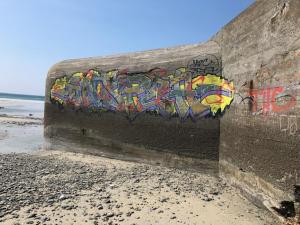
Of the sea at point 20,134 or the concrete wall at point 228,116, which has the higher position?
the concrete wall at point 228,116

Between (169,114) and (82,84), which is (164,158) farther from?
(82,84)

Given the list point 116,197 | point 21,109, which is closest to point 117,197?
point 116,197

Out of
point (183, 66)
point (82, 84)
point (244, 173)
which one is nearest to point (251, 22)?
point (183, 66)

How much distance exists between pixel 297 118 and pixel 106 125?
22.7 ft

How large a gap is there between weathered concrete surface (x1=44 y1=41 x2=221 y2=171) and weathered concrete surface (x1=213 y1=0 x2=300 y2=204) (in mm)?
673

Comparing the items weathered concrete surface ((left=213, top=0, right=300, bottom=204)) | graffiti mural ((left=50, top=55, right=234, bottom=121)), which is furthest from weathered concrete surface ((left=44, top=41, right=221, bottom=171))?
weathered concrete surface ((left=213, top=0, right=300, bottom=204))

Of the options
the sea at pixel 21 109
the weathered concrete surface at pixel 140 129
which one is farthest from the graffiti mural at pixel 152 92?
the sea at pixel 21 109

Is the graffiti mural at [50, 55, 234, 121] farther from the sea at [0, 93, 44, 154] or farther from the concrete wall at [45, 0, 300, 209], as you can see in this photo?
the sea at [0, 93, 44, 154]

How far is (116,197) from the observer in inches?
246

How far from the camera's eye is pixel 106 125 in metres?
10.5

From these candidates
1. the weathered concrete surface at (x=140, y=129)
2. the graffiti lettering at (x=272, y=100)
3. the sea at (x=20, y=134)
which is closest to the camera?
the graffiti lettering at (x=272, y=100)

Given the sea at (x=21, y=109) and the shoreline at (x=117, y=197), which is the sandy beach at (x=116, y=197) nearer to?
the shoreline at (x=117, y=197)

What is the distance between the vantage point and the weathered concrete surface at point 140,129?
26.8 ft

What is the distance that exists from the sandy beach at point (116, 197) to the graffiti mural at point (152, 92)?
5.64 feet
